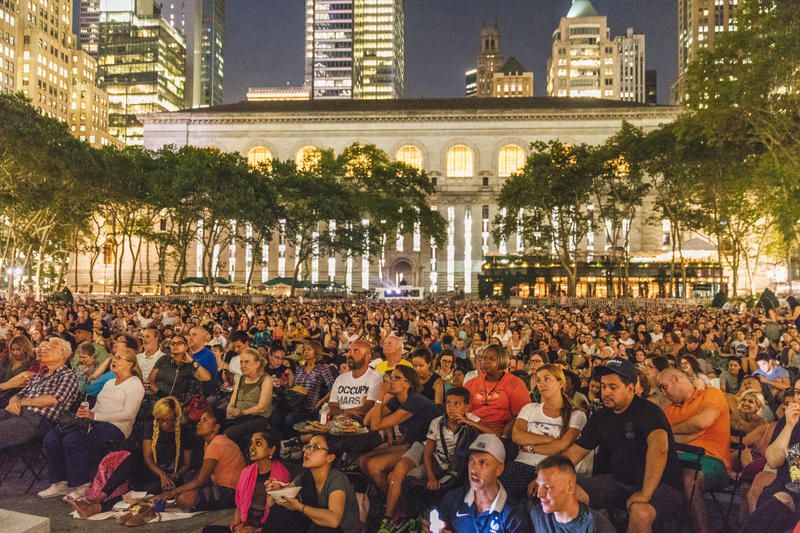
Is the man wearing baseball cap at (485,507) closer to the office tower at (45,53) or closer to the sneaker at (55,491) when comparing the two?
the sneaker at (55,491)

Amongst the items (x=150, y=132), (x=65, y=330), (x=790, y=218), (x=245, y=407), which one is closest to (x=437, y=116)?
(x=150, y=132)

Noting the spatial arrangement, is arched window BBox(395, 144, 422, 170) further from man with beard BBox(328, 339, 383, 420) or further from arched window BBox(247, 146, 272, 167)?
man with beard BBox(328, 339, 383, 420)

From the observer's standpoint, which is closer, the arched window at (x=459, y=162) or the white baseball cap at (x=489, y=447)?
the white baseball cap at (x=489, y=447)

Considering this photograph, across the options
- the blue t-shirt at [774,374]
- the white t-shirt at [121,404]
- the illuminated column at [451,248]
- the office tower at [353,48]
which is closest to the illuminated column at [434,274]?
the illuminated column at [451,248]

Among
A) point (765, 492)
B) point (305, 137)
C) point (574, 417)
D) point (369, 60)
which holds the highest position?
point (369, 60)

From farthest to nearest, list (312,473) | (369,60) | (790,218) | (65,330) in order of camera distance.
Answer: (369,60) → (790,218) → (65,330) → (312,473)

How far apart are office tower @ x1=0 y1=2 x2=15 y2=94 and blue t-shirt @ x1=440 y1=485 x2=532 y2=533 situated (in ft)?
407

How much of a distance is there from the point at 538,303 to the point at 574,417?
37.2m

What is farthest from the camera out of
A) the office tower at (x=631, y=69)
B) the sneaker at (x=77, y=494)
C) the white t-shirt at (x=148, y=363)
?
the office tower at (x=631, y=69)

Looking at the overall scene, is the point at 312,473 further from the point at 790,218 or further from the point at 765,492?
the point at 790,218

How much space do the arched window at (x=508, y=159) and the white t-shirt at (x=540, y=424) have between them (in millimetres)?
76090

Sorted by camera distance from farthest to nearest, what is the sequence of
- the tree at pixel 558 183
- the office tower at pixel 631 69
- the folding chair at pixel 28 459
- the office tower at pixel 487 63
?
the office tower at pixel 487 63 < the office tower at pixel 631 69 < the tree at pixel 558 183 < the folding chair at pixel 28 459

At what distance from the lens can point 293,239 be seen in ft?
148

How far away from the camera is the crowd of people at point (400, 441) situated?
4988 mm
